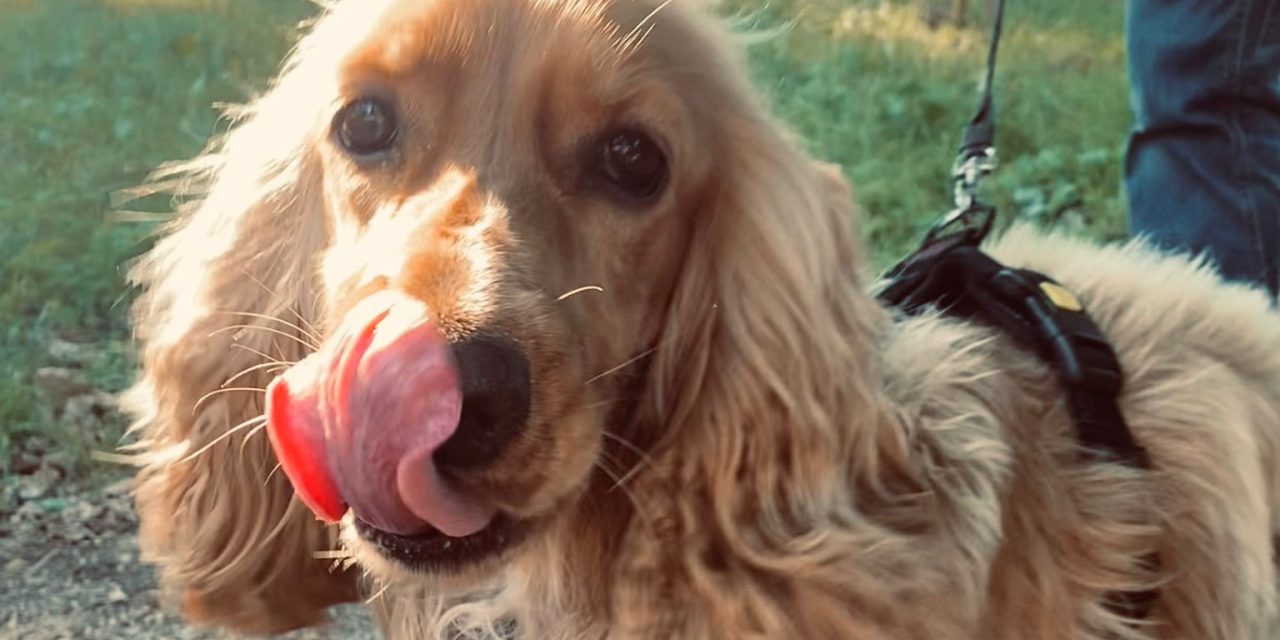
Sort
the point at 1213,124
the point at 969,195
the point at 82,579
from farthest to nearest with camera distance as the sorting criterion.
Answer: the point at 82,579 → the point at 1213,124 → the point at 969,195

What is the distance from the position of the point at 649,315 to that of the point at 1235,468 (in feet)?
2.93

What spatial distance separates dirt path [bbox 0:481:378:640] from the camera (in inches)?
108

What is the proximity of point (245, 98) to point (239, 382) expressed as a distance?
2.97 m

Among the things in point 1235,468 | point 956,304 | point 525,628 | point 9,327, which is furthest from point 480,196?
point 9,327

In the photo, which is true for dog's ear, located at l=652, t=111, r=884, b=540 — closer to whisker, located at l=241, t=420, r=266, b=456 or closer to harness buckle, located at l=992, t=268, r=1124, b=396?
harness buckle, located at l=992, t=268, r=1124, b=396

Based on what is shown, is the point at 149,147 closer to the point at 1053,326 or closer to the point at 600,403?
the point at 600,403

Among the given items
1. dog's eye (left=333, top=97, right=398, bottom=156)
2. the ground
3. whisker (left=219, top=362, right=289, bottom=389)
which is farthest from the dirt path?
dog's eye (left=333, top=97, right=398, bottom=156)

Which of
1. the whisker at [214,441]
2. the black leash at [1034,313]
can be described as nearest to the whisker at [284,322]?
the whisker at [214,441]

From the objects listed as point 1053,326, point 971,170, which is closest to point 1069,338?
point 1053,326

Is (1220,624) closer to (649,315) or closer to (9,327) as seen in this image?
(649,315)

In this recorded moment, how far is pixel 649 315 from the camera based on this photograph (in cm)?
174

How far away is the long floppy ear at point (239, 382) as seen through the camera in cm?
186

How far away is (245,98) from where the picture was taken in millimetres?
4566

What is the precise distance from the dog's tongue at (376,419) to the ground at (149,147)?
0.87 meters
